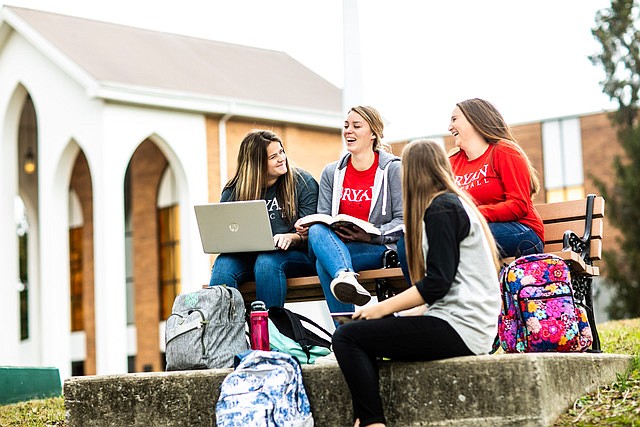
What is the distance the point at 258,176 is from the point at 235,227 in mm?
577

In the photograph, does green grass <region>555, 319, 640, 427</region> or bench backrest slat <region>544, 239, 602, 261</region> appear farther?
bench backrest slat <region>544, 239, 602, 261</region>

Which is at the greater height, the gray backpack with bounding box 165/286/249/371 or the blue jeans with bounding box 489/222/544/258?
the blue jeans with bounding box 489/222/544/258

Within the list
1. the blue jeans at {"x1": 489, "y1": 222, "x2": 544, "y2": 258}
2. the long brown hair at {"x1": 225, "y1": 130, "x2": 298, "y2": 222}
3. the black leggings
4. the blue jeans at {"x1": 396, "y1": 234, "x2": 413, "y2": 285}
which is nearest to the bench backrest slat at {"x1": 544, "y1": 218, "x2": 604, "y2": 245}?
the blue jeans at {"x1": 489, "y1": 222, "x2": 544, "y2": 258}

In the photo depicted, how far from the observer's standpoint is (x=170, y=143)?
18141 millimetres

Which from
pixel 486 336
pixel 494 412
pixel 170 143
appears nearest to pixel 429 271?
pixel 486 336

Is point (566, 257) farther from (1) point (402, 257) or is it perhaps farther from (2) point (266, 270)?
(2) point (266, 270)

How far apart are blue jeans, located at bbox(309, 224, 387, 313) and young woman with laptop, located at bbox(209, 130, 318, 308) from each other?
216 millimetres

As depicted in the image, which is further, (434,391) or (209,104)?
(209,104)

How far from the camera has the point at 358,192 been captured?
687 centimetres

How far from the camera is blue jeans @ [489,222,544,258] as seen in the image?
620 cm

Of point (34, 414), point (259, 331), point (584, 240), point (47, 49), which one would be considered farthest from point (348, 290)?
point (47, 49)

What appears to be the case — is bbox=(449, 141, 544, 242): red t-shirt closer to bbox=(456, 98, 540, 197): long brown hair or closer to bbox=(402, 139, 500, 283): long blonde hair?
bbox=(456, 98, 540, 197): long brown hair

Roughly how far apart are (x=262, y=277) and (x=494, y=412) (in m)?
2.07

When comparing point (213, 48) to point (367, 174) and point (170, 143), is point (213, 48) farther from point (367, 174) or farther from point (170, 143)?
point (367, 174)
